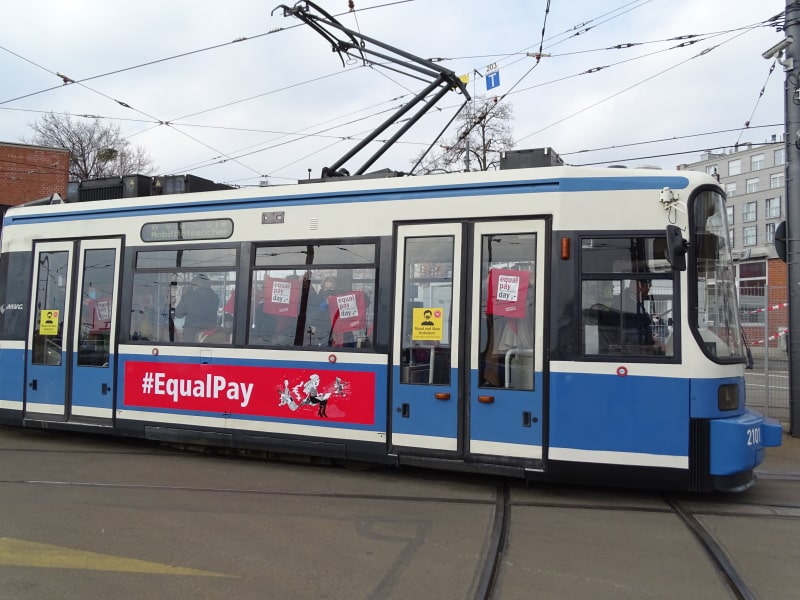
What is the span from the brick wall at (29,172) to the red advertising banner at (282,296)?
2006 centimetres

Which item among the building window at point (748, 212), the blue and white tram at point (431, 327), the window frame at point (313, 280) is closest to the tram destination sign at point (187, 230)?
the blue and white tram at point (431, 327)

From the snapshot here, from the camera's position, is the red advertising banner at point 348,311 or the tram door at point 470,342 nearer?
the tram door at point 470,342

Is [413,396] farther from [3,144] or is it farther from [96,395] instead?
[3,144]

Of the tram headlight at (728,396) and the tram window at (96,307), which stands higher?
the tram window at (96,307)

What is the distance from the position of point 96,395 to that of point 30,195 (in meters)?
19.5

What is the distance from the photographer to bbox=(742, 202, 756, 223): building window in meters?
64.1

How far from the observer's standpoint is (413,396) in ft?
20.6

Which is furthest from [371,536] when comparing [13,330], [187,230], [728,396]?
[13,330]

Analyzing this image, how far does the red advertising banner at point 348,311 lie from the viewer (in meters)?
6.59

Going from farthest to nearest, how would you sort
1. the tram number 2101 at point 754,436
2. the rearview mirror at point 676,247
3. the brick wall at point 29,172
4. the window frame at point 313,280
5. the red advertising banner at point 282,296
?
the brick wall at point 29,172 < the red advertising banner at point 282,296 < the window frame at point 313,280 < the tram number 2101 at point 754,436 < the rearview mirror at point 676,247

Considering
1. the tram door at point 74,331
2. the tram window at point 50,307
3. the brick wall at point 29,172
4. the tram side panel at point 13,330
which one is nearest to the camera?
the tram door at point 74,331

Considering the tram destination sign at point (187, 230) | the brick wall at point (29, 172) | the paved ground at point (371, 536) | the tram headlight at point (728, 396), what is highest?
the brick wall at point (29, 172)

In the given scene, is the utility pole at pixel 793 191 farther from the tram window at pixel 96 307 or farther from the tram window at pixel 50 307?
the tram window at pixel 50 307

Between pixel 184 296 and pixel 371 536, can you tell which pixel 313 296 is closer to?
pixel 184 296
